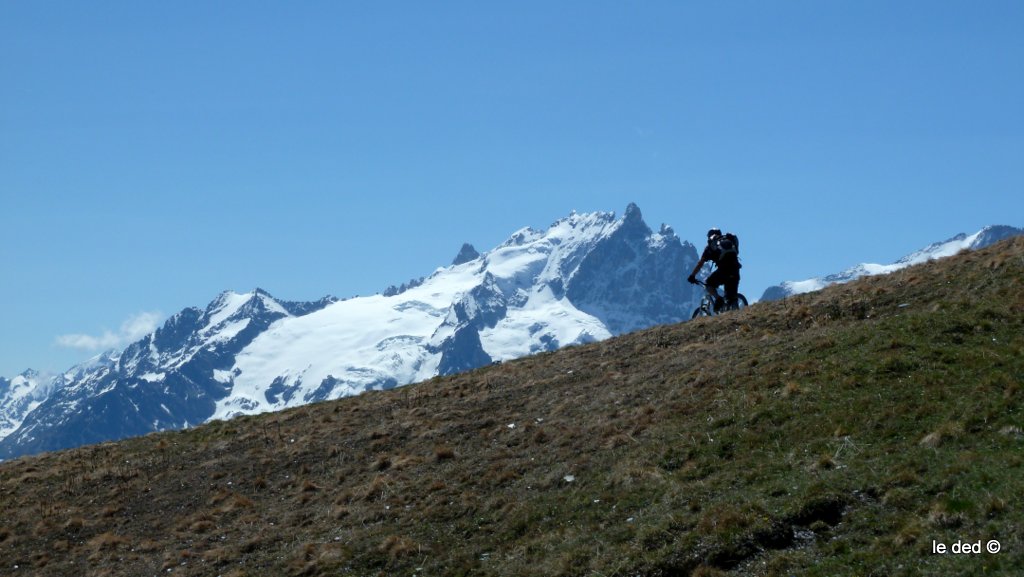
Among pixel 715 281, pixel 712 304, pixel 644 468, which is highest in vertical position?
pixel 715 281

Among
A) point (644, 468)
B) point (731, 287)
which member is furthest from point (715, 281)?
point (644, 468)

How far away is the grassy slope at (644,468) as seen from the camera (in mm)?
17234

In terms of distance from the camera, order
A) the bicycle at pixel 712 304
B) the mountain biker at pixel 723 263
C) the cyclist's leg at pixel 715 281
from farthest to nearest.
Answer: the bicycle at pixel 712 304 < the cyclist's leg at pixel 715 281 < the mountain biker at pixel 723 263

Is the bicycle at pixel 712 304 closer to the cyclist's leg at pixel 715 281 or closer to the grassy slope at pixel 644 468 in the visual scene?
the cyclist's leg at pixel 715 281

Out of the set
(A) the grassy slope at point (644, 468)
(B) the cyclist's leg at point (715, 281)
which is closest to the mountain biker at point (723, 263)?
(B) the cyclist's leg at point (715, 281)

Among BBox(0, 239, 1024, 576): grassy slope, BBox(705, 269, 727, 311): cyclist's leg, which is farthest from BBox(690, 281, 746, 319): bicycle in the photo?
BBox(0, 239, 1024, 576): grassy slope

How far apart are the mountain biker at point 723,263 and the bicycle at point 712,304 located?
81 millimetres

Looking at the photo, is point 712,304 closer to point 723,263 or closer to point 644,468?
point 723,263

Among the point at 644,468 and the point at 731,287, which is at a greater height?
the point at 731,287

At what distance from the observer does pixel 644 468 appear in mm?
21625

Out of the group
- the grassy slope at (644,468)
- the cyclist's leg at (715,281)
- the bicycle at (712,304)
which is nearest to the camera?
the grassy slope at (644,468)

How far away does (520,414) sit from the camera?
29.1 metres

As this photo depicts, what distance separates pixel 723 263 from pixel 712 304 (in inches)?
92.7

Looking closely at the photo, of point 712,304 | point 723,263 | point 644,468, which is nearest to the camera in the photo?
point 644,468
